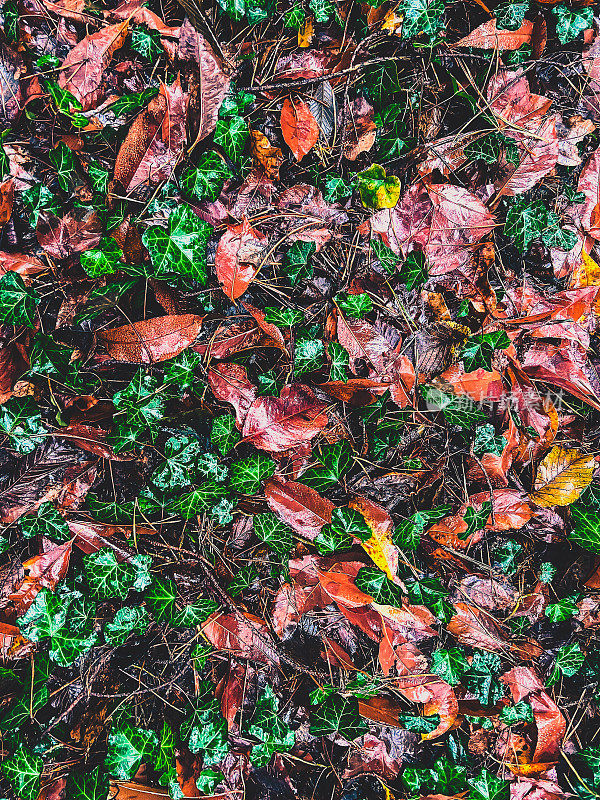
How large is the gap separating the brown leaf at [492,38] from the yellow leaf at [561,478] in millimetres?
1217

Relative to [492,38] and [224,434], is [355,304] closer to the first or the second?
[224,434]

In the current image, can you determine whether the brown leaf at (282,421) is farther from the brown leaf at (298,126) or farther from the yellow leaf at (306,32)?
the yellow leaf at (306,32)

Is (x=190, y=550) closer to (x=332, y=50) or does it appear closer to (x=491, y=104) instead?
(x=332, y=50)

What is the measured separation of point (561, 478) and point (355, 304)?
0.85m

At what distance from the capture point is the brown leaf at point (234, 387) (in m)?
1.30

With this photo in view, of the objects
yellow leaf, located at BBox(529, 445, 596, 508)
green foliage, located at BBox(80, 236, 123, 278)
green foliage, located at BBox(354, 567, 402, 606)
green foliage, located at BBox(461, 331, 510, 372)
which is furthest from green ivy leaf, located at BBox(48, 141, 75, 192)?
yellow leaf, located at BBox(529, 445, 596, 508)

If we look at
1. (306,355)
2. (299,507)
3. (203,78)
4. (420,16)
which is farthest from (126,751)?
(420,16)

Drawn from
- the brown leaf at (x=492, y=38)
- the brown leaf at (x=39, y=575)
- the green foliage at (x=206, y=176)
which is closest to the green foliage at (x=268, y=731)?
the brown leaf at (x=39, y=575)

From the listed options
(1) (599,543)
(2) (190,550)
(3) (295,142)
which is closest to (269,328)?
(3) (295,142)

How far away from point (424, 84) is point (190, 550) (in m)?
1.52

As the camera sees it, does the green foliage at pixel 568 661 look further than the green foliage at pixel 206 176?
Yes

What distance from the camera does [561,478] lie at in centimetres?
150

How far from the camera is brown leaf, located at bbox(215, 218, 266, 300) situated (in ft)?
4.23

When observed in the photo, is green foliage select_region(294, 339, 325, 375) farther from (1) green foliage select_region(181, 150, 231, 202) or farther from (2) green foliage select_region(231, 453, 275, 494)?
(1) green foliage select_region(181, 150, 231, 202)
